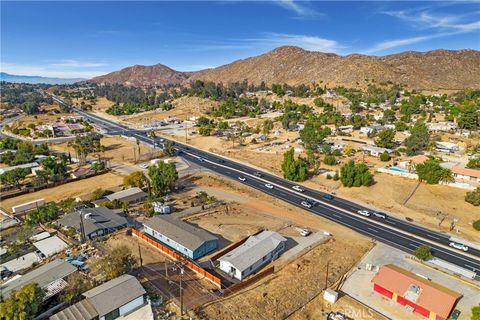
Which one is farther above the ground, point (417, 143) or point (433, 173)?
point (417, 143)

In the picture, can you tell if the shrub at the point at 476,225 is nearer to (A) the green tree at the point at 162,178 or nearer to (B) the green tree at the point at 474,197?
(B) the green tree at the point at 474,197

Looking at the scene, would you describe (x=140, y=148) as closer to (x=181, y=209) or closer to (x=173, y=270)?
(x=181, y=209)

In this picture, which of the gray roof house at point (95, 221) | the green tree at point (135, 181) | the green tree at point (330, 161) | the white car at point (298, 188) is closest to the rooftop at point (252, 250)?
the gray roof house at point (95, 221)

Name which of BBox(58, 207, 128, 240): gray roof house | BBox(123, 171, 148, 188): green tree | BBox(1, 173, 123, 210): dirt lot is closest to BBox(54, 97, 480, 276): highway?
BBox(123, 171, 148, 188): green tree

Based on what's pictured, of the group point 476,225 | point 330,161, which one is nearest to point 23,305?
point 476,225

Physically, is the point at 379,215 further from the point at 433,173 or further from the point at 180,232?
the point at 180,232
